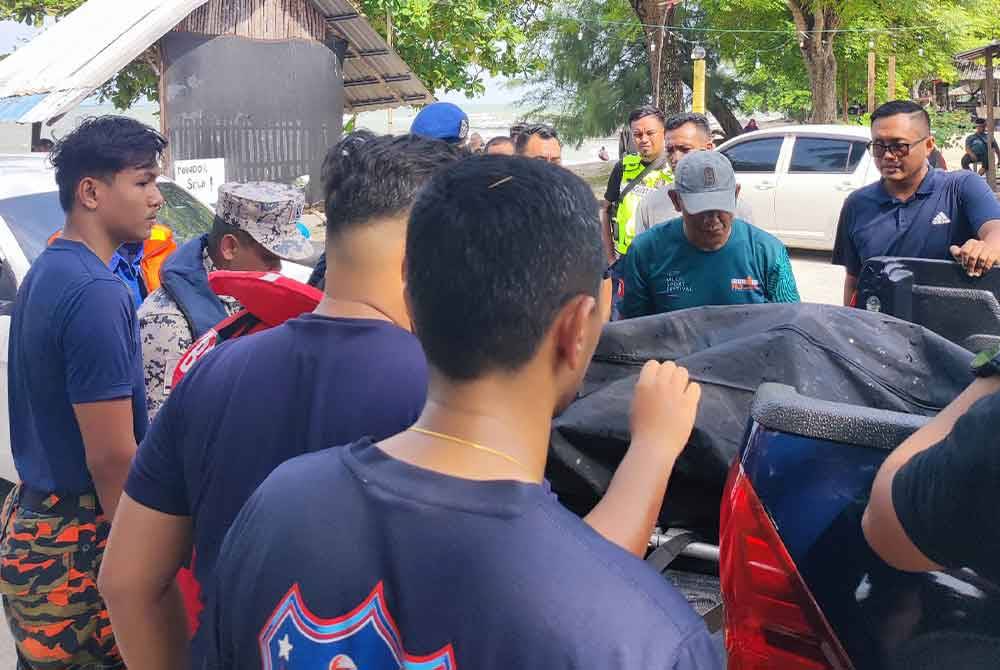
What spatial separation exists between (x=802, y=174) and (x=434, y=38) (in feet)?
18.2

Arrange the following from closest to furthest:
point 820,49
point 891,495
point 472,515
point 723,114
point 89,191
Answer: point 472,515 → point 891,495 → point 89,191 → point 820,49 → point 723,114

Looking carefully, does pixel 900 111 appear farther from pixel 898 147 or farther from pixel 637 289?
pixel 637 289

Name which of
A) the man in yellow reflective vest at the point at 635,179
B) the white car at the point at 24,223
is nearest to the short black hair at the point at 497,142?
the man in yellow reflective vest at the point at 635,179

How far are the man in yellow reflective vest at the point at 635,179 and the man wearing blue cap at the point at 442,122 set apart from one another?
73.4 inches

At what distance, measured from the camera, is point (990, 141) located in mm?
19438

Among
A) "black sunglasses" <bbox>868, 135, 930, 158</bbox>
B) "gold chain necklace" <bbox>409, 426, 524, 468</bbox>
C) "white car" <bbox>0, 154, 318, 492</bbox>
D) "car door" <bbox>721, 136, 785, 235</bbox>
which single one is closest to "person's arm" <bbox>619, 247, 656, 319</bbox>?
"black sunglasses" <bbox>868, 135, 930, 158</bbox>

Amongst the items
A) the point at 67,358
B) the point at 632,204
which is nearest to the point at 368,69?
the point at 632,204

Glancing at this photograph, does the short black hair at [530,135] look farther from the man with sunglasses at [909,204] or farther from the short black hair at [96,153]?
the short black hair at [96,153]

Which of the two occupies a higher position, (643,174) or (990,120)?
(643,174)

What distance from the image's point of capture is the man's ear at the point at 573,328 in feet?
4.18

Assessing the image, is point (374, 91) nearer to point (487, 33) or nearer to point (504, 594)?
Answer: point (487, 33)

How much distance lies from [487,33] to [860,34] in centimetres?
1242

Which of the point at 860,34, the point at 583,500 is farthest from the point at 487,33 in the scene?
the point at 583,500

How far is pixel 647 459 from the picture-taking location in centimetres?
154
